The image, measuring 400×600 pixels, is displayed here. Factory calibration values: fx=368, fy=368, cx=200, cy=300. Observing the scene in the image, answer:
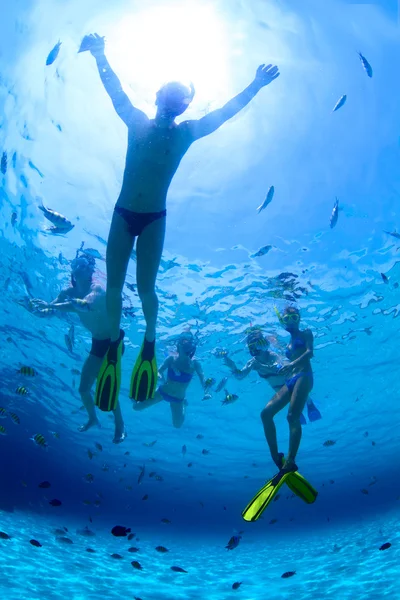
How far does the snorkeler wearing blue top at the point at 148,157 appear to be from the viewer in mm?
5293

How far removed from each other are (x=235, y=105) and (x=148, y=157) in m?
1.50

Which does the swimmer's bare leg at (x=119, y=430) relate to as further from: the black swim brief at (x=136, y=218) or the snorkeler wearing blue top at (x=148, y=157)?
the black swim brief at (x=136, y=218)

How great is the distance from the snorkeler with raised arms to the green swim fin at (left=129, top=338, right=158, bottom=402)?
2502mm

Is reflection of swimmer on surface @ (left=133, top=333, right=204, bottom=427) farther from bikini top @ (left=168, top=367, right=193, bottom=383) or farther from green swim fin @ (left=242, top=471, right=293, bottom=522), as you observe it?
green swim fin @ (left=242, top=471, right=293, bottom=522)

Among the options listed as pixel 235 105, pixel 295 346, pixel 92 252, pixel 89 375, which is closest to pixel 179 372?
pixel 89 375

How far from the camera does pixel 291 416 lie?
24.8 feet

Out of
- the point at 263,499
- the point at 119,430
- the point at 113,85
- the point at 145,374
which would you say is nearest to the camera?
the point at 113,85

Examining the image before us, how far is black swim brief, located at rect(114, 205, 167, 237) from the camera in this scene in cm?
561

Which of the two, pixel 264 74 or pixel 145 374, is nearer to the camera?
pixel 264 74

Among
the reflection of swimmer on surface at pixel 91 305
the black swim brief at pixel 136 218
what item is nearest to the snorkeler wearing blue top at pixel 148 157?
the black swim brief at pixel 136 218

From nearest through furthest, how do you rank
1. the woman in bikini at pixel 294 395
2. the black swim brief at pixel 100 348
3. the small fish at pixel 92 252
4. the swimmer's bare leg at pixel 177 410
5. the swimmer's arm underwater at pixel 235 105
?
the swimmer's arm underwater at pixel 235 105 → the woman in bikini at pixel 294 395 → the black swim brief at pixel 100 348 → the swimmer's bare leg at pixel 177 410 → the small fish at pixel 92 252

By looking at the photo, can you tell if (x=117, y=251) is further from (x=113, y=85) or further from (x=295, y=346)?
(x=295, y=346)

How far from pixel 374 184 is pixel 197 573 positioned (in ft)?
66.8

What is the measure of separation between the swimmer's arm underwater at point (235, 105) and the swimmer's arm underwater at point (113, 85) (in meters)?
0.71
